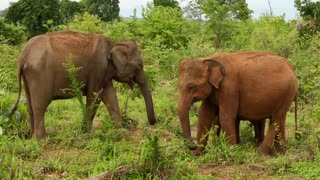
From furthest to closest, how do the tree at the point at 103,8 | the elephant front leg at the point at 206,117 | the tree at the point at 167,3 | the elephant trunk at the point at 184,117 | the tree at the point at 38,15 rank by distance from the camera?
the tree at the point at 103,8 → the tree at the point at 167,3 → the tree at the point at 38,15 → the elephant front leg at the point at 206,117 → the elephant trunk at the point at 184,117

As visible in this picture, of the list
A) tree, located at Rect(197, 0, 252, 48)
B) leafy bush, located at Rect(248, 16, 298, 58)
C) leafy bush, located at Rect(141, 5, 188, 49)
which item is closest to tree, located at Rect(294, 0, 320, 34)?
leafy bush, located at Rect(248, 16, 298, 58)

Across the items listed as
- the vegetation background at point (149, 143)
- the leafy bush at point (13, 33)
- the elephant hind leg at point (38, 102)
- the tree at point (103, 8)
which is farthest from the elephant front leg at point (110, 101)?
the tree at point (103, 8)

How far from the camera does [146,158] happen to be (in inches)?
172

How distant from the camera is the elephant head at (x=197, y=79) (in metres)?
5.38

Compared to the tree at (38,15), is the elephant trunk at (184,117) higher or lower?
lower

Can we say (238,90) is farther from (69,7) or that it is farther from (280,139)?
(69,7)

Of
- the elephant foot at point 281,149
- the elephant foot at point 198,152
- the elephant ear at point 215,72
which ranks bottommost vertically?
the elephant foot at point 281,149

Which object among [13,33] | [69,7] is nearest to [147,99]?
[13,33]

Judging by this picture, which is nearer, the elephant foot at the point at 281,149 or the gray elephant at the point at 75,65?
the elephant foot at the point at 281,149

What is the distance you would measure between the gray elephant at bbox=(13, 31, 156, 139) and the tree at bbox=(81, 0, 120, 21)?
30.2 meters

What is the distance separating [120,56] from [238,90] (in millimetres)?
1929

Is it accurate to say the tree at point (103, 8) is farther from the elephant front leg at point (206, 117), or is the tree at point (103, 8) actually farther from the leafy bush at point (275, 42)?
the elephant front leg at point (206, 117)

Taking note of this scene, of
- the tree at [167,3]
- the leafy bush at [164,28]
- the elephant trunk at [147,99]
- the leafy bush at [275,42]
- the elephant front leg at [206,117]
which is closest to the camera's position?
the elephant front leg at [206,117]

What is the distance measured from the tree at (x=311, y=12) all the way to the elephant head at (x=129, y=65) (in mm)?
10809
